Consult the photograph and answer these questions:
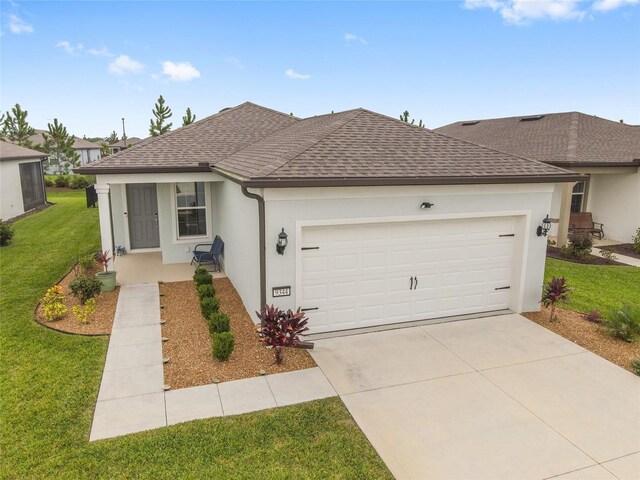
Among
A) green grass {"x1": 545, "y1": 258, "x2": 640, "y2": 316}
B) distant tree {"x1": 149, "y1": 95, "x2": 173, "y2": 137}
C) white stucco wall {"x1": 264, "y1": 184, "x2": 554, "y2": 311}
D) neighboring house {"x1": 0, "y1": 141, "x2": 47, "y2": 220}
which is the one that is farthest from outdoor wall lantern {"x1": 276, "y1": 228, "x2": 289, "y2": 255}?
distant tree {"x1": 149, "y1": 95, "x2": 173, "y2": 137}

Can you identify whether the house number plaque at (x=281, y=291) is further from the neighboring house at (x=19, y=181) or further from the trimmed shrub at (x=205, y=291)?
the neighboring house at (x=19, y=181)

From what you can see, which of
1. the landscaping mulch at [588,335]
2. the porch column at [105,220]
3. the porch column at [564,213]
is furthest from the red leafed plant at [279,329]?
the porch column at [564,213]

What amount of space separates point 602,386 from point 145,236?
519 inches

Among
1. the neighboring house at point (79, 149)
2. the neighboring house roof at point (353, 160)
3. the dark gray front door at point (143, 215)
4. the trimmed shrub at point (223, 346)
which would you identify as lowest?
the trimmed shrub at point (223, 346)

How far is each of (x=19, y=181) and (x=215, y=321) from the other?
20.1 m

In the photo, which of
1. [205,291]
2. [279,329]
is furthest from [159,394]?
[205,291]

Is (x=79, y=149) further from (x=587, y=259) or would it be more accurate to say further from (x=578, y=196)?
(x=587, y=259)

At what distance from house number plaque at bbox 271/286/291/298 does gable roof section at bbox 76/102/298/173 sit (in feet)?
15.9

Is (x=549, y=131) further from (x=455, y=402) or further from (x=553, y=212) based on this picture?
(x=455, y=402)

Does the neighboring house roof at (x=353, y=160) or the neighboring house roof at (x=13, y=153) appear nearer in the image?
the neighboring house roof at (x=353, y=160)

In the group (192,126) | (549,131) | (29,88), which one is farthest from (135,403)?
(29,88)

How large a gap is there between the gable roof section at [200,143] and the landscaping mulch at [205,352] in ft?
11.8

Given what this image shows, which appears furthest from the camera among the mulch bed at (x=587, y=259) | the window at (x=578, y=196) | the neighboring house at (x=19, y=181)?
the neighboring house at (x=19, y=181)

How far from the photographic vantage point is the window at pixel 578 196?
693 inches
